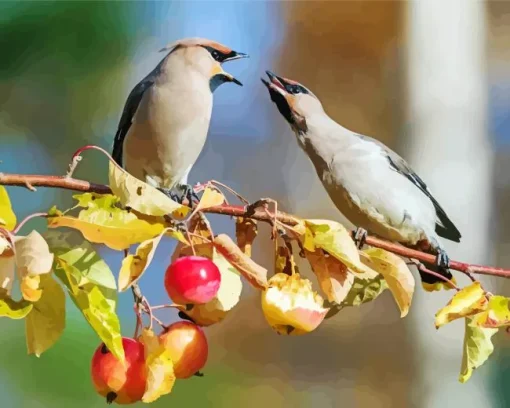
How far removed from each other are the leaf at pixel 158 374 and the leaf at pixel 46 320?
51 millimetres

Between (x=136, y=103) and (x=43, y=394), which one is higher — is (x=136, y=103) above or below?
above

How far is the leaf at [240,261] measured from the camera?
0.39m

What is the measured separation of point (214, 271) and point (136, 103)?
0.22m

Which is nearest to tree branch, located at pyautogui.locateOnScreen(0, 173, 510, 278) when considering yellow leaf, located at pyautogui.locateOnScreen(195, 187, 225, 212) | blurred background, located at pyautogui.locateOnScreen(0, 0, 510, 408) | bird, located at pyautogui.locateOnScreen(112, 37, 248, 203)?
yellow leaf, located at pyautogui.locateOnScreen(195, 187, 225, 212)

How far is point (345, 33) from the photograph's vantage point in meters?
1.89

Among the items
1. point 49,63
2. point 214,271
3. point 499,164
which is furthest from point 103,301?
point 49,63

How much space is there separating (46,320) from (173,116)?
22cm

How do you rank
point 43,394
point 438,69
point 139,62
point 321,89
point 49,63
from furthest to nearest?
point 49,63, point 43,394, point 139,62, point 321,89, point 438,69

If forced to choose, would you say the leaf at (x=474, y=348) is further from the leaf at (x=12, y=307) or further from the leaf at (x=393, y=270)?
the leaf at (x=12, y=307)

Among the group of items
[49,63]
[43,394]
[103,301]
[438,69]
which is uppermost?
[103,301]

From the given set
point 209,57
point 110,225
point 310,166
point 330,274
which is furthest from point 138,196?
point 310,166

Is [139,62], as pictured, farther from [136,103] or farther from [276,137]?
[136,103]

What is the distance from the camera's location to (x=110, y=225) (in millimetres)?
361

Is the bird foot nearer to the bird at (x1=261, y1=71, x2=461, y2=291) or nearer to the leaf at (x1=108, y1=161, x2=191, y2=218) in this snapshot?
the bird at (x1=261, y1=71, x2=461, y2=291)
